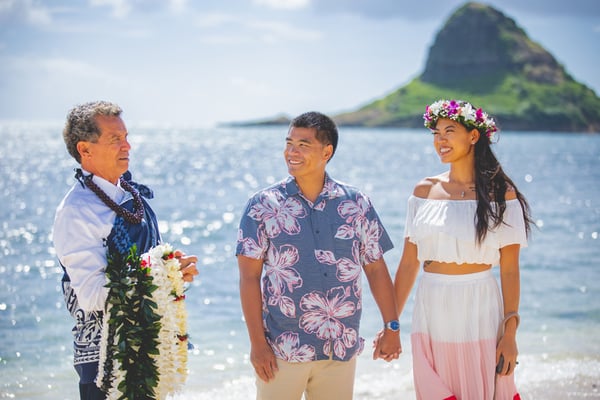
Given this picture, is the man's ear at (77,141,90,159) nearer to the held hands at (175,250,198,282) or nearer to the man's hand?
the held hands at (175,250,198,282)

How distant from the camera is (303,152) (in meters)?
4.12

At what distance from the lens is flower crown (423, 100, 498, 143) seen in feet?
14.6

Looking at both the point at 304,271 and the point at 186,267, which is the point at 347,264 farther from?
the point at 186,267

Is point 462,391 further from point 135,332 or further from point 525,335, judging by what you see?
point 525,335

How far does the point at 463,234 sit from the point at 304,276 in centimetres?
107

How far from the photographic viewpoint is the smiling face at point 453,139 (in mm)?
4488

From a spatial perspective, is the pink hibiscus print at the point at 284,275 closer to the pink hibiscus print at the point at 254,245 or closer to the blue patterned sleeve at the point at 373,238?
the pink hibiscus print at the point at 254,245

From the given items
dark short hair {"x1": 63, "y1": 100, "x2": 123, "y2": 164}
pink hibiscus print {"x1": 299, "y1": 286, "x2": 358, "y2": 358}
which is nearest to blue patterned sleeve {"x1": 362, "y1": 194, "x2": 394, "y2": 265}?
pink hibiscus print {"x1": 299, "y1": 286, "x2": 358, "y2": 358}

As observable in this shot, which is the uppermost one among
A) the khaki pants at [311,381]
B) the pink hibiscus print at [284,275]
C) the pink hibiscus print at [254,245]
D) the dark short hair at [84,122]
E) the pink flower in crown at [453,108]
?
the pink flower in crown at [453,108]

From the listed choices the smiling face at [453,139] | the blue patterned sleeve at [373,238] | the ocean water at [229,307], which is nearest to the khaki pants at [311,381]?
the blue patterned sleeve at [373,238]

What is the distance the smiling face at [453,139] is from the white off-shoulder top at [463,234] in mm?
325

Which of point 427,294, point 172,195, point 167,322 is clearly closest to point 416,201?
point 427,294

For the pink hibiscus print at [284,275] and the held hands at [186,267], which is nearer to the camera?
the held hands at [186,267]

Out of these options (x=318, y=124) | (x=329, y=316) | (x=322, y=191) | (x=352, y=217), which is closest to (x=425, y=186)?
(x=352, y=217)
